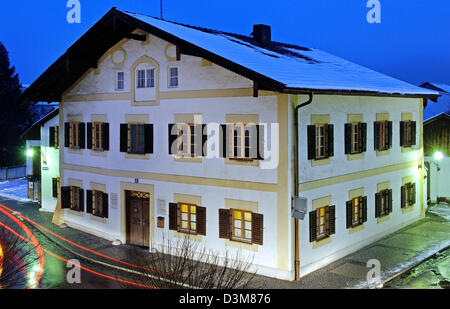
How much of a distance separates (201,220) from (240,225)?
1508 millimetres

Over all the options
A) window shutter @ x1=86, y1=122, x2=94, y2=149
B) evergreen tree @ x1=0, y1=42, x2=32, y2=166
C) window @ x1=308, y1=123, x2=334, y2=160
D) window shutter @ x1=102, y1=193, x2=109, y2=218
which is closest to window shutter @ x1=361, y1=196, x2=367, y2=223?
window @ x1=308, y1=123, x2=334, y2=160

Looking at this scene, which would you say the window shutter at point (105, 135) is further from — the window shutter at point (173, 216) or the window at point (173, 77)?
the window shutter at point (173, 216)

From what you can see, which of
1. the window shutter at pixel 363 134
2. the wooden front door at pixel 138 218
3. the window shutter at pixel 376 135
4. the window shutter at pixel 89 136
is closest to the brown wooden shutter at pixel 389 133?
the window shutter at pixel 376 135

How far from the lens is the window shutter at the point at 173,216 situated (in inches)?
700

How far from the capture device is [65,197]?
2238cm

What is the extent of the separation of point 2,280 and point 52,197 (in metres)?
14.9

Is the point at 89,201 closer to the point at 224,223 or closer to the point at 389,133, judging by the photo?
the point at 224,223

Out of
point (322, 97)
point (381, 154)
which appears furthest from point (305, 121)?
point (381, 154)

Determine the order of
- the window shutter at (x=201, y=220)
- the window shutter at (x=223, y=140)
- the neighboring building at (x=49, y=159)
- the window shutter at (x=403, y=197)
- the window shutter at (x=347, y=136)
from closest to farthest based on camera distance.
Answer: the window shutter at (x=223, y=140)
the window shutter at (x=201, y=220)
the window shutter at (x=347, y=136)
the window shutter at (x=403, y=197)
the neighboring building at (x=49, y=159)

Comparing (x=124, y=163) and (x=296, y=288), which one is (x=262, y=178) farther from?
(x=124, y=163)

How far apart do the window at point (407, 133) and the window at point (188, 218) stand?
389 inches

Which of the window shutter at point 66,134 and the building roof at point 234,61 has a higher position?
the building roof at point 234,61

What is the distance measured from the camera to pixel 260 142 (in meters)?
15.5
